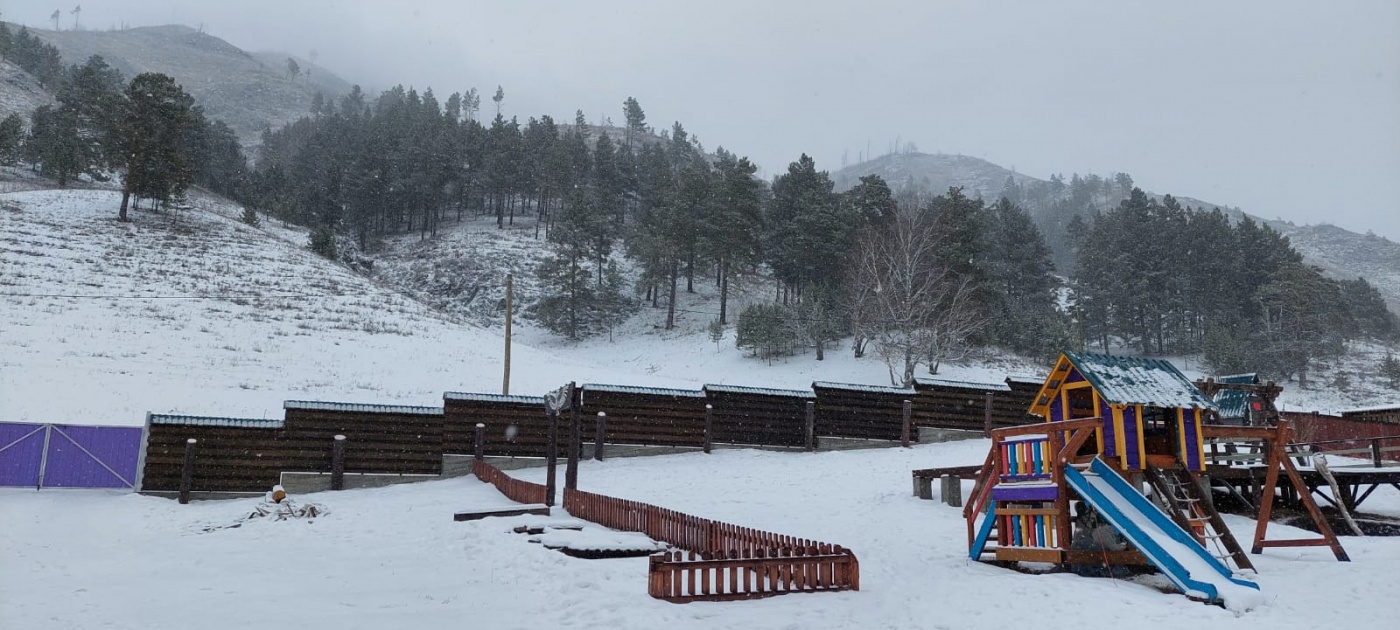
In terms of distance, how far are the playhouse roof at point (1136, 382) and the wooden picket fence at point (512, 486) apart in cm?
1077

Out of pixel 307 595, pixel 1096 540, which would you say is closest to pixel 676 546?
pixel 307 595

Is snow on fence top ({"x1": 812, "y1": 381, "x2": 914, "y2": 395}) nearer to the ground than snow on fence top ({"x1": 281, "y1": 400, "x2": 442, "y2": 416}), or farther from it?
farther from it

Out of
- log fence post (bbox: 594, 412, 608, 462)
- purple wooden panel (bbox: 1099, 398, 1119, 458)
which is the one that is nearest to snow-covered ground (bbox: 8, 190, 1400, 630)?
log fence post (bbox: 594, 412, 608, 462)

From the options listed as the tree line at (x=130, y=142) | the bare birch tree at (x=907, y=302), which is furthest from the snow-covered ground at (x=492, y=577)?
the tree line at (x=130, y=142)

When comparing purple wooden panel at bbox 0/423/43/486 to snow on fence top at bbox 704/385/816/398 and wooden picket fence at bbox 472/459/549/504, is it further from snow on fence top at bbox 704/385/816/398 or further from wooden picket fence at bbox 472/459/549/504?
snow on fence top at bbox 704/385/816/398

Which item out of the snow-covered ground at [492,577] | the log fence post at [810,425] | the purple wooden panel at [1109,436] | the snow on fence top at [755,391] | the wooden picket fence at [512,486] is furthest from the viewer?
the log fence post at [810,425]

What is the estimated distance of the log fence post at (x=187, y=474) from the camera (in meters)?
19.8

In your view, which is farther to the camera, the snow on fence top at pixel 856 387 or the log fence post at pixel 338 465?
the snow on fence top at pixel 856 387

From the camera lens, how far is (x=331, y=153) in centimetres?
9862

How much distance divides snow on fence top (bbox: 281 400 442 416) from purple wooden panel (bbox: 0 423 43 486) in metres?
5.60

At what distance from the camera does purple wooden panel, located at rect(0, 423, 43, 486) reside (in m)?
19.4

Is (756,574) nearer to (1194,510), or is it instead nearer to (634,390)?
(1194,510)

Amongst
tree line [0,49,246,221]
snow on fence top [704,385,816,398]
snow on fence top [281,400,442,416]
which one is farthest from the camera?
tree line [0,49,246,221]

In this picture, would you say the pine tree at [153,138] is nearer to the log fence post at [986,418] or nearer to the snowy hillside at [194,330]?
the snowy hillside at [194,330]
